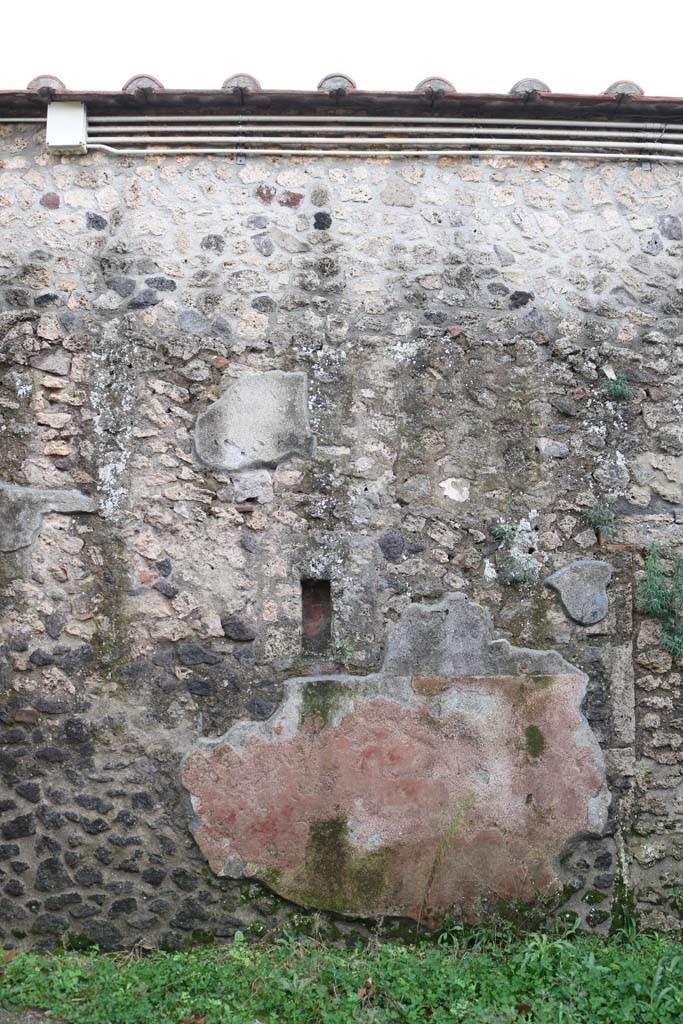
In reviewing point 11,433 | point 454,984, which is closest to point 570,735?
point 454,984

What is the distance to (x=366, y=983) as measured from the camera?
421 cm

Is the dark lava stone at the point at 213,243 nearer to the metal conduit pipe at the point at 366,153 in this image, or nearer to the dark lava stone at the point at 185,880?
the metal conduit pipe at the point at 366,153

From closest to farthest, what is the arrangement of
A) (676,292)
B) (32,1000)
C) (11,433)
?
(32,1000)
(11,433)
(676,292)

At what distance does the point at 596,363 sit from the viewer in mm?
5156

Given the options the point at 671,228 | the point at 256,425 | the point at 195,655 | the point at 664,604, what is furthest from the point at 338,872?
the point at 671,228

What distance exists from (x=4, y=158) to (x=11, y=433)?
4.79 feet

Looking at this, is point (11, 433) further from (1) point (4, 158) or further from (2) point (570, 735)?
(2) point (570, 735)

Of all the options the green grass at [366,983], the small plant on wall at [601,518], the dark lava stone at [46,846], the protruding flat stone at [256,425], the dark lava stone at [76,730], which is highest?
the protruding flat stone at [256,425]

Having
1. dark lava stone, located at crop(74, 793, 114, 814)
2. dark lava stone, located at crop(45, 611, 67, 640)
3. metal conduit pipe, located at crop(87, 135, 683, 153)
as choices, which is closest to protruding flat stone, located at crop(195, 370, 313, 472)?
dark lava stone, located at crop(45, 611, 67, 640)

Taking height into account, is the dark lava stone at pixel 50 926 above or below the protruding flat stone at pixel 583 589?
below

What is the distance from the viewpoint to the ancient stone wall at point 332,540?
4.70 meters

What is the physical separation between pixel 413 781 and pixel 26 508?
7.49 ft

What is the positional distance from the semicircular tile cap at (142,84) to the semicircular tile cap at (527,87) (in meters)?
1.78

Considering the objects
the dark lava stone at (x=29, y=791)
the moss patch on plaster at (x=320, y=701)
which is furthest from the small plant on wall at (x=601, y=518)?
the dark lava stone at (x=29, y=791)
